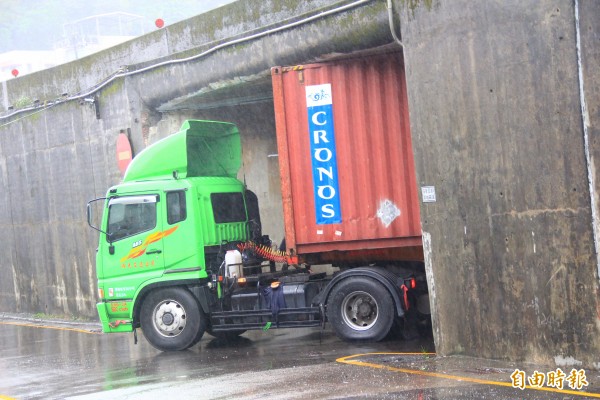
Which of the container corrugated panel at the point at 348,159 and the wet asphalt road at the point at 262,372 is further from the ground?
the container corrugated panel at the point at 348,159

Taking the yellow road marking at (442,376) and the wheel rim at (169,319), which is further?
the wheel rim at (169,319)

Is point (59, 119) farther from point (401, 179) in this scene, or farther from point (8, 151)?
point (401, 179)

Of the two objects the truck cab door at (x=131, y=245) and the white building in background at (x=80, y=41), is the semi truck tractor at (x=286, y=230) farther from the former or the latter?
the white building in background at (x=80, y=41)

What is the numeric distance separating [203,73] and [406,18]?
18.7 feet

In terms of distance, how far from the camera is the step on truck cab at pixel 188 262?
12.5m

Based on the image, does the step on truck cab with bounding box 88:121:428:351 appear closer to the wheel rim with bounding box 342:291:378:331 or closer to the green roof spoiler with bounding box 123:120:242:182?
the green roof spoiler with bounding box 123:120:242:182

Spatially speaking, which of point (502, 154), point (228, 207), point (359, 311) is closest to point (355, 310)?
point (359, 311)

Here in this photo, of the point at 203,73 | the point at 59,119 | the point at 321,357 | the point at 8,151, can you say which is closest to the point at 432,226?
the point at 321,357

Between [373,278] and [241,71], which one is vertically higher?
[241,71]

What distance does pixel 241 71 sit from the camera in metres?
13.9

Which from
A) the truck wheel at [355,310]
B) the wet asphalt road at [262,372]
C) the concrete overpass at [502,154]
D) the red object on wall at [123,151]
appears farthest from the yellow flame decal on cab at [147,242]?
the red object on wall at [123,151]

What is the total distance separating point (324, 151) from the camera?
11625mm

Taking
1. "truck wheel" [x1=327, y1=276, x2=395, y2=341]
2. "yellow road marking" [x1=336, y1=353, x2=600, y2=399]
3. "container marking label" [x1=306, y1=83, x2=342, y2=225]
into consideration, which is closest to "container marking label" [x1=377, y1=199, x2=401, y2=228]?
"container marking label" [x1=306, y1=83, x2=342, y2=225]

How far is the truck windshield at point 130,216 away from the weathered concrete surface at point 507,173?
4.67 metres
